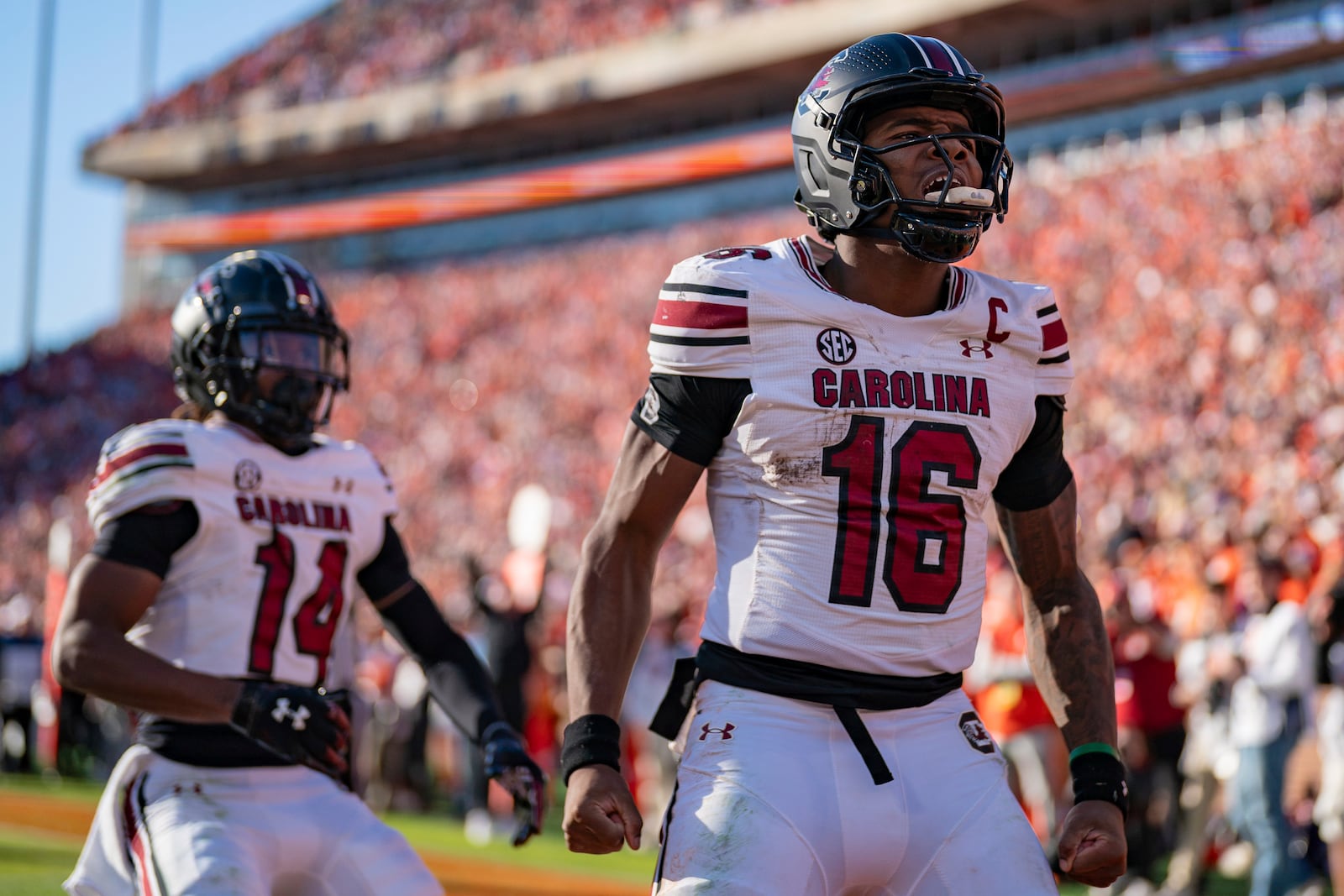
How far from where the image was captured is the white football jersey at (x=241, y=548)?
3426 mm

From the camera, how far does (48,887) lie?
295 inches

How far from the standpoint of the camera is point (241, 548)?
11.4 feet

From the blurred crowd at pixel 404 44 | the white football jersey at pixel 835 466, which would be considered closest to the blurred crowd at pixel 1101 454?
the white football jersey at pixel 835 466

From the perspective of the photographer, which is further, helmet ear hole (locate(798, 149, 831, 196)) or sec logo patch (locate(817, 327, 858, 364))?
helmet ear hole (locate(798, 149, 831, 196))

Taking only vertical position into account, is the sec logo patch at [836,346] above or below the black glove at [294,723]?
above

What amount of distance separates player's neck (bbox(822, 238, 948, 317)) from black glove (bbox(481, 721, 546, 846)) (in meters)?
1.22

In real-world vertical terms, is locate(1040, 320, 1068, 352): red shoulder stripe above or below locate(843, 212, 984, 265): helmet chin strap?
below

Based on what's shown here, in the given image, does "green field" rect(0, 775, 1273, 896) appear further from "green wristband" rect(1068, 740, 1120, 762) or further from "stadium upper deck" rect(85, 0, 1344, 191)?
"stadium upper deck" rect(85, 0, 1344, 191)

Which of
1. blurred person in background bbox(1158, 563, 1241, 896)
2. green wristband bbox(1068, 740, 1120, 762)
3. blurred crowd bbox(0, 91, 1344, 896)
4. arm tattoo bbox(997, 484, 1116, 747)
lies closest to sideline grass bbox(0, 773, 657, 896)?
blurred crowd bbox(0, 91, 1344, 896)

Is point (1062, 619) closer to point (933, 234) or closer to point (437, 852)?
point (933, 234)

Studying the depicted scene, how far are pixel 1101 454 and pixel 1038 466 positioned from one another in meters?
12.3

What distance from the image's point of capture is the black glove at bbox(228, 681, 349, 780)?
10.1 ft

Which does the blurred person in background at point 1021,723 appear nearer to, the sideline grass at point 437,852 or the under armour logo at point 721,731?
the sideline grass at point 437,852

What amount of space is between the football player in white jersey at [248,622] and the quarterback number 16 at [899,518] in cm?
106
